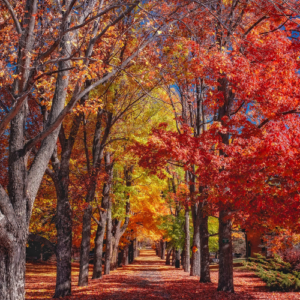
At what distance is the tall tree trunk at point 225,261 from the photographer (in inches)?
470

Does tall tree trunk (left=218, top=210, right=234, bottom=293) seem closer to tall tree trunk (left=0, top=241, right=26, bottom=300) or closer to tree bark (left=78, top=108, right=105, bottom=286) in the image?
tree bark (left=78, top=108, right=105, bottom=286)

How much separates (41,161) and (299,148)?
5.99 m

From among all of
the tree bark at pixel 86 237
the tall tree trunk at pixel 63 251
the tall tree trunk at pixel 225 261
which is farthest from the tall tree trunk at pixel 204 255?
the tall tree trunk at pixel 63 251

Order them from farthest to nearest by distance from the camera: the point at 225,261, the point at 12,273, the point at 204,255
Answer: the point at 204,255, the point at 225,261, the point at 12,273

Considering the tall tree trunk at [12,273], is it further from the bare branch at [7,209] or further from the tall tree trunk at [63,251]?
the tall tree trunk at [63,251]

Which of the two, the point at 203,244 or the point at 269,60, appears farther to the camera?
the point at 203,244

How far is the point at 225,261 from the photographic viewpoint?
40.1 ft

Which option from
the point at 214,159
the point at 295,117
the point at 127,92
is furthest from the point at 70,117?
the point at 295,117

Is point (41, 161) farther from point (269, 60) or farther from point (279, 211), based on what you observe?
point (269, 60)

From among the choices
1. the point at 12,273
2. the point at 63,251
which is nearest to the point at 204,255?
the point at 63,251

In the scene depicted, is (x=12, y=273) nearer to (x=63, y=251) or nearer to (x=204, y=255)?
(x=63, y=251)

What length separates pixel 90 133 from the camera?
1991 centimetres

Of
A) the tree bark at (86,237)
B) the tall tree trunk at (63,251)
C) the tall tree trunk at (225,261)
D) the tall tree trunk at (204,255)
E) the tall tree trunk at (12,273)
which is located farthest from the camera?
the tall tree trunk at (204,255)

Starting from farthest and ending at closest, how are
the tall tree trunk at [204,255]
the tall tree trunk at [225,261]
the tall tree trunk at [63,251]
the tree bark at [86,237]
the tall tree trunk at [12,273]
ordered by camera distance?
the tall tree trunk at [204,255] < the tree bark at [86,237] < the tall tree trunk at [225,261] < the tall tree trunk at [63,251] < the tall tree trunk at [12,273]
